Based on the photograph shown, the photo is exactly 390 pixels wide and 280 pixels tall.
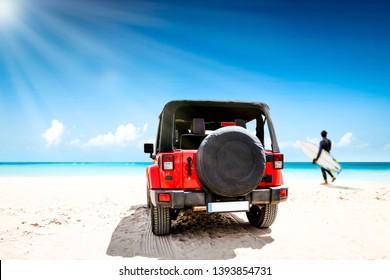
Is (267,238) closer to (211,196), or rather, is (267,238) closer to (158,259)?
(211,196)

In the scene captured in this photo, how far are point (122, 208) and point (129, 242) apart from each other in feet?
9.41

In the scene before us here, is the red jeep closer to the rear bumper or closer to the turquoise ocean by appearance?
the rear bumper

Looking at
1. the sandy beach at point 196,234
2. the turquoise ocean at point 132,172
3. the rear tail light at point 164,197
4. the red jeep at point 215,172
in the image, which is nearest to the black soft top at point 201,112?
the red jeep at point 215,172

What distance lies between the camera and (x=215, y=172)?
3338 millimetres

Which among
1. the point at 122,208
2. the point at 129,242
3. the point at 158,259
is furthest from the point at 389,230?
the point at 122,208

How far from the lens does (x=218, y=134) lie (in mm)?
3373

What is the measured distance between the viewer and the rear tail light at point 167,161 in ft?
11.9

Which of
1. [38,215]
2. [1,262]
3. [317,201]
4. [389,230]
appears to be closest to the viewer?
[1,262]

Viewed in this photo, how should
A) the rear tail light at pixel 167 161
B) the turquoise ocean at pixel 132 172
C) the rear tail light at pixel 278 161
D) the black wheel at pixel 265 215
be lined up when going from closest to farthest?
the rear tail light at pixel 167 161 < the rear tail light at pixel 278 161 < the black wheel at pixel 265 215 < the turquoise ocean at pixel 132 172

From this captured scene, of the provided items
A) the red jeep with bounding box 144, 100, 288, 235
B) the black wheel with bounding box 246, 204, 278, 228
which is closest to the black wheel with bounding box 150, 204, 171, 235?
the red jeep with bounding box 144, 100, 288, 235

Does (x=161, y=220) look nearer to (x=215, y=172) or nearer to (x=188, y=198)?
(x=188, y=198)

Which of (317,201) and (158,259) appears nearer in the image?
(158,259)

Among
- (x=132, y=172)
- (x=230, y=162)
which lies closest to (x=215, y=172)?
(x=230, y=162)

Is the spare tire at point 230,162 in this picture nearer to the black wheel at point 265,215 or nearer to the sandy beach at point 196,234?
the sandy beach at point 196,234
